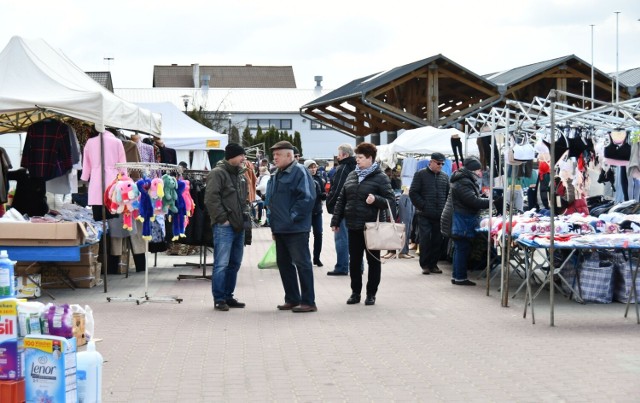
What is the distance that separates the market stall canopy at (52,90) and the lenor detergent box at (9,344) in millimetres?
7584

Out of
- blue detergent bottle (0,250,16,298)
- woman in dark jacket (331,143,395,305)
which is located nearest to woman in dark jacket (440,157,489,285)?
woman in dark jacket (331,143,395,305)

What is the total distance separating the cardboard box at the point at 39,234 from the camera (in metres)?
12.1

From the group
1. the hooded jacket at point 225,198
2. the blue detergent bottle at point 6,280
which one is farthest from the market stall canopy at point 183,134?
the blue detergent bottle at point 6,280

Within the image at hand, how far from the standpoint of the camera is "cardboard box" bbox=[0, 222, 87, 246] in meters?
12.1

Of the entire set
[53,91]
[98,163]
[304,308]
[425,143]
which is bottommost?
[304,308]

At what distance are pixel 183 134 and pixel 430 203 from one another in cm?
990

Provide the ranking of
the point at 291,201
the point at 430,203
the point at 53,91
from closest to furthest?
the point at 291,201
the point at 53,91
the point at 430,203

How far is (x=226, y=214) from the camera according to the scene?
11.1m

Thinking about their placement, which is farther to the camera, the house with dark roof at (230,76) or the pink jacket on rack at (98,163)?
the house with dark roof at (230,76)

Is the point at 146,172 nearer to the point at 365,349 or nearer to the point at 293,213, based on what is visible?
the point at 293,213

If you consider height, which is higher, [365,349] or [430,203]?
[430,203]

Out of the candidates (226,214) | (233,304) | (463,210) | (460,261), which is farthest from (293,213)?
(460,261)

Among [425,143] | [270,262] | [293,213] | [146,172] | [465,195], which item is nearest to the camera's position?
[293,213]

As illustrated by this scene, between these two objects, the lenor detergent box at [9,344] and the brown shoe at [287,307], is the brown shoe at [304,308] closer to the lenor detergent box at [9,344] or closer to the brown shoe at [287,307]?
the brown shoe at [287,307]
